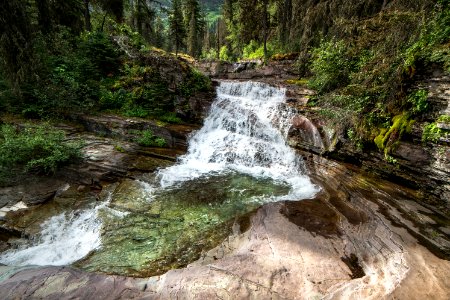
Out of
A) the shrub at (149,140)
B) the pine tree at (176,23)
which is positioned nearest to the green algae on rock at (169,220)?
the shrub at (149,140)

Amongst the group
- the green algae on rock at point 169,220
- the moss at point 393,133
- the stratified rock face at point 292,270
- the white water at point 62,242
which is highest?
the moss at point 393,133

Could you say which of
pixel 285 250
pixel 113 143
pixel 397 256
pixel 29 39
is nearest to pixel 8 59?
pixel 29 39

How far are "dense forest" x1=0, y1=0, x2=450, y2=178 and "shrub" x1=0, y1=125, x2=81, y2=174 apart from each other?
4.67ft

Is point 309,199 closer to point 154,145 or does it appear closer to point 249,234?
point 249,234

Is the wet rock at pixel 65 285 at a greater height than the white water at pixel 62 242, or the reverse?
the wet rock at pixel 65 285

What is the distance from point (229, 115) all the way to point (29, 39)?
8.16 meters

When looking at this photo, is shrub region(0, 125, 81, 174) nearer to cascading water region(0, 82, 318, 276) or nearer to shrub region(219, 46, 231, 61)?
cascading water region(0, 82, 318, 276)

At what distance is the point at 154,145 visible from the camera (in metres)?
10.4

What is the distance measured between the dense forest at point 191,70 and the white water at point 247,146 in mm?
1628

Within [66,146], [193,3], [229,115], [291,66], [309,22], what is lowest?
[66,146]

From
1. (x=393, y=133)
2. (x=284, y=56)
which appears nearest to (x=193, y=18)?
(x=284, y=56)

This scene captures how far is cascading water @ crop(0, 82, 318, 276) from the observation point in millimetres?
5156

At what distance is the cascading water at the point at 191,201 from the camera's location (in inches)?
203

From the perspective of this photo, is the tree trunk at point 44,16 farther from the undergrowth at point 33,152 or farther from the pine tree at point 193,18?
the pine tree at point 193,18
